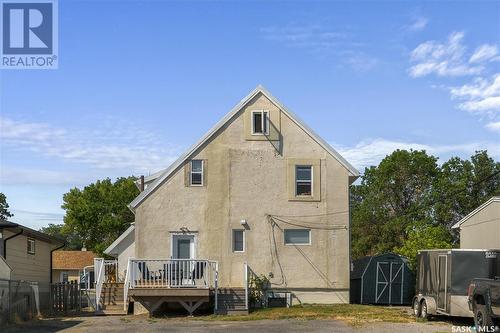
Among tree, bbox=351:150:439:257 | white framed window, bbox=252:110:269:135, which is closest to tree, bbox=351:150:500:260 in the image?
tree, bbox=351:150:439:257

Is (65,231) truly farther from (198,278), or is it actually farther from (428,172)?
(198,278)

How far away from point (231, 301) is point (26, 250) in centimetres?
1006

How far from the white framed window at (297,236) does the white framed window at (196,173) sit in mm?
4168

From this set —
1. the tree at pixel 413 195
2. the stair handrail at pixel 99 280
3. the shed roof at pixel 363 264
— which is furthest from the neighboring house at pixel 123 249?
the tree at pixel 413 195

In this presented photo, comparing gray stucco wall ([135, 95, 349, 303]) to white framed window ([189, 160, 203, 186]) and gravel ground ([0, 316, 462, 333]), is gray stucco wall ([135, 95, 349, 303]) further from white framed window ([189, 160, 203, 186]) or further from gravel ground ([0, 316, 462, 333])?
gravel ground ([0, 316, 462, 333])

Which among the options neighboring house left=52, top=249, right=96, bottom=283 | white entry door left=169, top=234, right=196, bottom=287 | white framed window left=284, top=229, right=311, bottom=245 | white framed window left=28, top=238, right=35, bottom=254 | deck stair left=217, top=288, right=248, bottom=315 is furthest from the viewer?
neighboring house left=52, top=249, right=96, bottom=283

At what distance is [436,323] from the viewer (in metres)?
20.1

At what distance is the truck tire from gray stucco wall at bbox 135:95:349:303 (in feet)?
36.5

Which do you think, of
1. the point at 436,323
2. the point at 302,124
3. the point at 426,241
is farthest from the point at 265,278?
the point at 426,241

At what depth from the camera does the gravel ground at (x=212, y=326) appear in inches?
741

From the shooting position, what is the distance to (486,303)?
1611cm

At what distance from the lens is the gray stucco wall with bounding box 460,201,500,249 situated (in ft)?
104

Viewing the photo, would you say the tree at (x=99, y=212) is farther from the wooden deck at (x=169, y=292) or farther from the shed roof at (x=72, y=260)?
the wooden deck at (x=169, y=292)

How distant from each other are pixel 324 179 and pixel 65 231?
3818 cm
